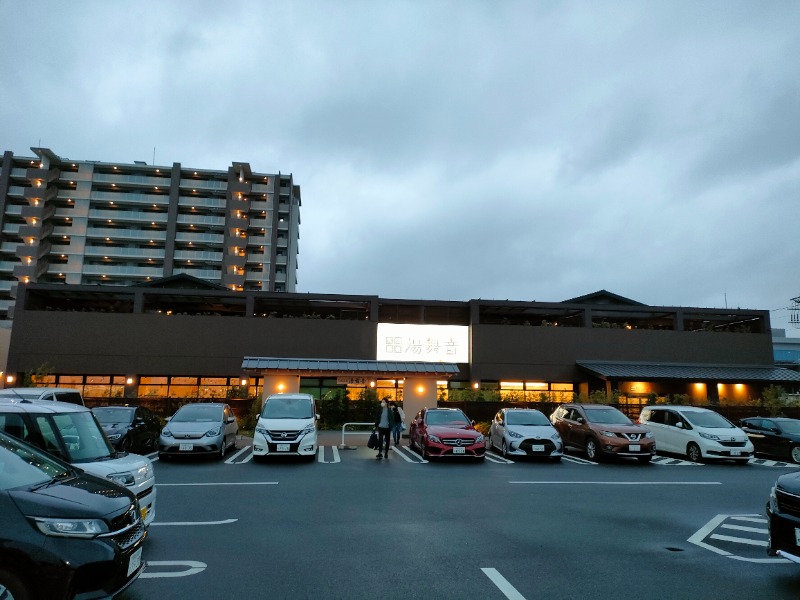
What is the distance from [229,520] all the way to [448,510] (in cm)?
322

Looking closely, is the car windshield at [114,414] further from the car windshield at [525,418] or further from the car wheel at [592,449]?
the car wheel at [592,449]

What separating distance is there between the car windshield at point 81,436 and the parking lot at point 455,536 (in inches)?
48.7

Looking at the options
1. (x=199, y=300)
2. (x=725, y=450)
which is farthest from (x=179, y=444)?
(x=199, y=300)

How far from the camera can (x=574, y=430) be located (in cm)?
1658

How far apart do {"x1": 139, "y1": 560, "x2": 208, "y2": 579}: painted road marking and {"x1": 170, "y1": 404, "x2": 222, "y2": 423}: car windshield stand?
9562 mm

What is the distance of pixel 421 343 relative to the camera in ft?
99.7

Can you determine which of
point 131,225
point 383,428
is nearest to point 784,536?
point 383,428

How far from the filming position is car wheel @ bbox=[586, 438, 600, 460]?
50.0 ft

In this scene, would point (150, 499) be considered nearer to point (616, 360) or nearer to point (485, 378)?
point (485, 378)

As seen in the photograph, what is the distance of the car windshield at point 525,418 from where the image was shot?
1599 cm

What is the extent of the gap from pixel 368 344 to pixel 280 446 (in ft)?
54.1

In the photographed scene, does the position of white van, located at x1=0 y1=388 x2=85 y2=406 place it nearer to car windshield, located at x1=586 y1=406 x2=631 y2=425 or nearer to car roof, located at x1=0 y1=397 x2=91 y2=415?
car roof, located at x1=0 y1=397 x2=91 y2=415

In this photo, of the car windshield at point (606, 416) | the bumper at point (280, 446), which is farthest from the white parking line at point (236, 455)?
the car windshield at point (606, 416)

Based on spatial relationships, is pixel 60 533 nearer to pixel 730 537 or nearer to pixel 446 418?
pixel 730 537
